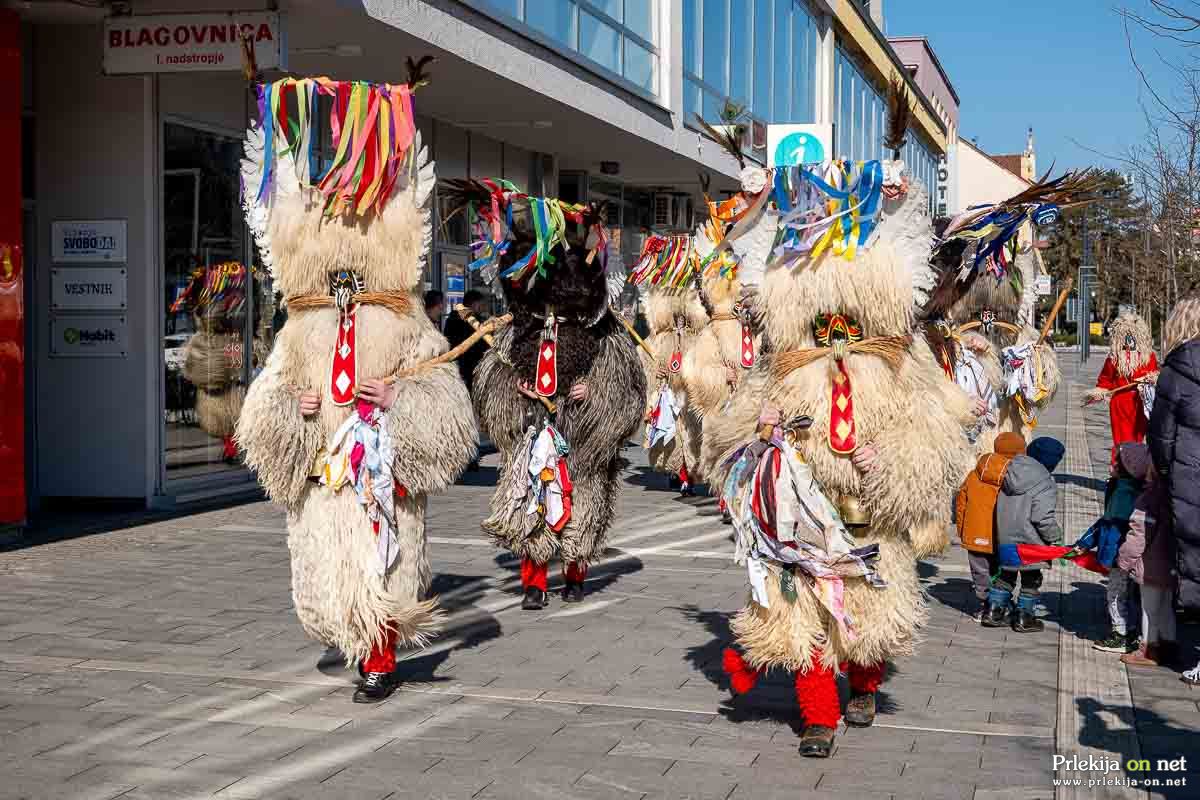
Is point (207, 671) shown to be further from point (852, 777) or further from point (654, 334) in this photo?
point (654, 334)

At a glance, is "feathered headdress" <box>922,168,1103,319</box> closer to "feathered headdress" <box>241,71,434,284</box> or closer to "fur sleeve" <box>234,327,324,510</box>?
"feathered headdress" <box>241,71,434,284</box>

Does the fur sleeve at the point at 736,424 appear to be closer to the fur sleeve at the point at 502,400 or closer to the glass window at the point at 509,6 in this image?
the fur sleeve at the point at 502,400

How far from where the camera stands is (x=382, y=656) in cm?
594

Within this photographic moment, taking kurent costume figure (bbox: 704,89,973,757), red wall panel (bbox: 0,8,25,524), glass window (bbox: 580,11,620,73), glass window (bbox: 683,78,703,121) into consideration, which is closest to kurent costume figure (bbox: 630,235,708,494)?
glass window (bbox: 580,11,620,73)

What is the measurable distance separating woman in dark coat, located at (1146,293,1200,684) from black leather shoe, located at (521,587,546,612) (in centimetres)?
338

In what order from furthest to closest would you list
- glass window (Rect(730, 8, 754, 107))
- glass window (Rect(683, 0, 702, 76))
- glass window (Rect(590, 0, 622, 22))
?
1. glass window (Rect(730, 8, 754, 107))
2. glass window (Rect(683, 0, 702, 76))
3. glass window (Rect(590, 0, 622, 22))

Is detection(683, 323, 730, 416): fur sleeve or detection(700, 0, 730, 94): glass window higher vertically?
detection(700, 0, 730, 94): glass window

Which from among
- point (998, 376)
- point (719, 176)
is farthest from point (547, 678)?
point (719, 176)

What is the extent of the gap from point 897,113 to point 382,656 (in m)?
3.06

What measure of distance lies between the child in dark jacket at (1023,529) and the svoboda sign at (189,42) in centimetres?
590

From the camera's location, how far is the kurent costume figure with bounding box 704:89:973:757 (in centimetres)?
534

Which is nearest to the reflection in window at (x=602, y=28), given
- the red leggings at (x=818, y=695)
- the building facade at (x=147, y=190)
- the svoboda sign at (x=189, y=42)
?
the building facade at (x=147, y=190)

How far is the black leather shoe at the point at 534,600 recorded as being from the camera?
26.1 feet

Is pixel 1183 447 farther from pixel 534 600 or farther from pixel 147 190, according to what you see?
pixel 147 190
